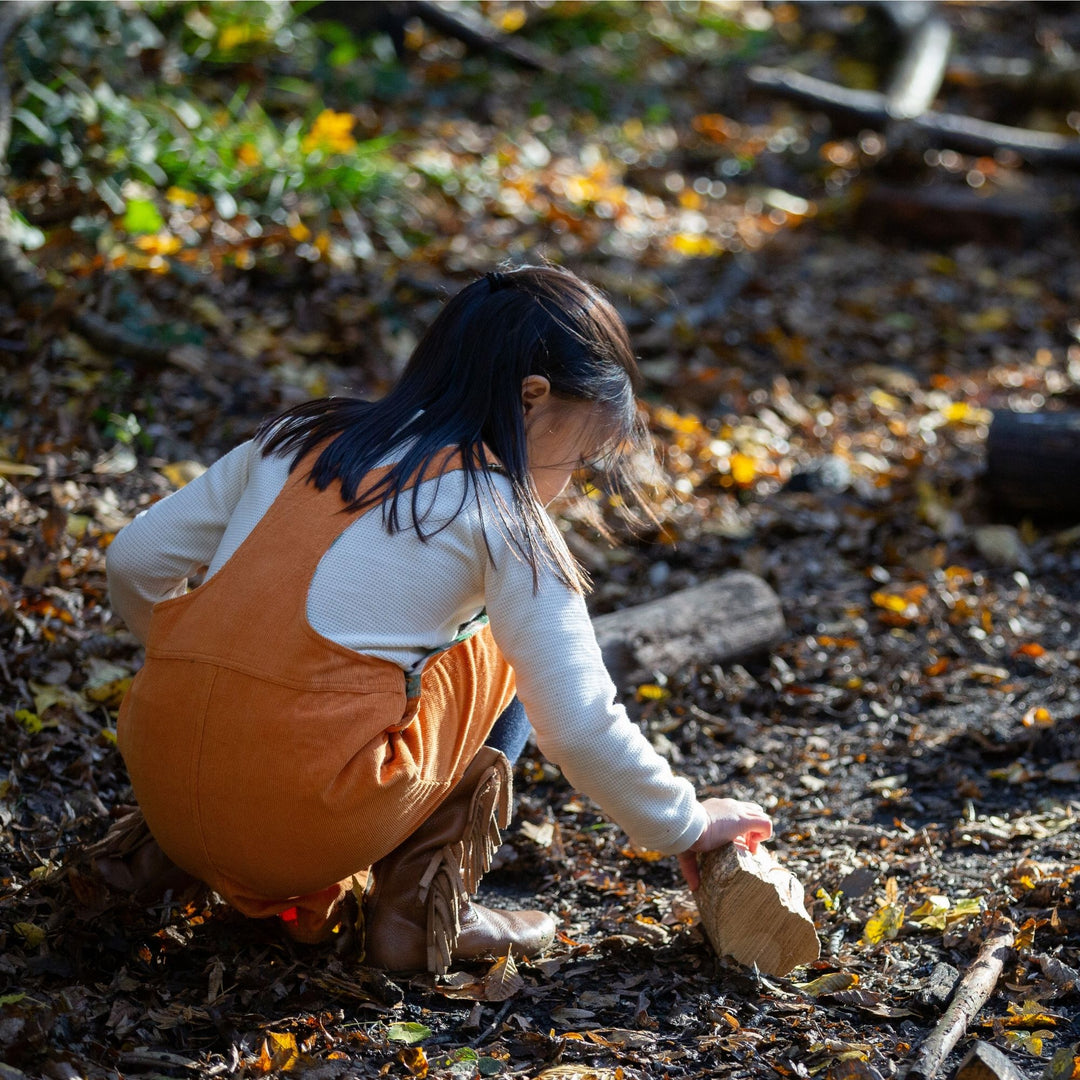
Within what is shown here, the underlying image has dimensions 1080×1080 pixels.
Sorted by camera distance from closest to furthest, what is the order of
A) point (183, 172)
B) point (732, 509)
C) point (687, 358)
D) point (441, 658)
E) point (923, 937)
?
1. point (441, 658)
2. point (923, 937)
3. point (732, 509)
4. point (183, 172)
5. point (687, 358)

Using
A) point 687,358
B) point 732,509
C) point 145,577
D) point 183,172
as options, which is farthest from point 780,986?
point 183,172

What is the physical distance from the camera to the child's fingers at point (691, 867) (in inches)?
85.1

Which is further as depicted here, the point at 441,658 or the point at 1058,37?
the point at 1058,37

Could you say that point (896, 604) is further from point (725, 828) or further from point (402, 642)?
point (402, 642)

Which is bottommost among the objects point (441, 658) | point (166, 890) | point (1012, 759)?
point (1012, 759)

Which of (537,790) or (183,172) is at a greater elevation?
(183,172)

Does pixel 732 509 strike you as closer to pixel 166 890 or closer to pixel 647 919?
pixel 647 919

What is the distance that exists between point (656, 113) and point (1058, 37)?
3.97 meters

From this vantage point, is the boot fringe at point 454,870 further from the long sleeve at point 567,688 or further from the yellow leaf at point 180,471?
the yellow leaf at point 180,471

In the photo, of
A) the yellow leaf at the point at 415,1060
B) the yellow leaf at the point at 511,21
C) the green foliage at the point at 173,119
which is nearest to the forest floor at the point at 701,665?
the yellow leaf at the point at 415,1060

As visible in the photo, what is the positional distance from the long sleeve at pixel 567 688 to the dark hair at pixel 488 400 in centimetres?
5

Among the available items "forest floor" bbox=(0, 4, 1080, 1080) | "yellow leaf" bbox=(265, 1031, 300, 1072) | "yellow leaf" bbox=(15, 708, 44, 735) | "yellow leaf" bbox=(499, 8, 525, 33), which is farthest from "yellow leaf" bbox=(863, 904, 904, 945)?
Answer: "yellow leaf" bbox=(499, 8, 525, 33)

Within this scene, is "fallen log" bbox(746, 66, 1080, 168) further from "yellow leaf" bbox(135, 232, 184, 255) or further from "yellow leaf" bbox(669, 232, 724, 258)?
"yellow leaf" bbox(135, 232, 184, 255)

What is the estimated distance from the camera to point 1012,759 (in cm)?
301
